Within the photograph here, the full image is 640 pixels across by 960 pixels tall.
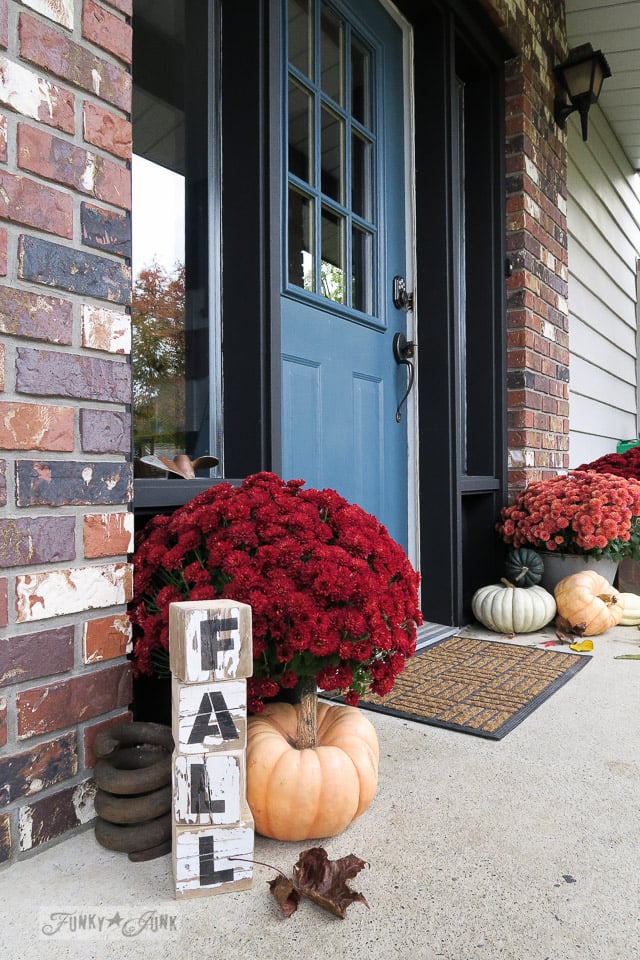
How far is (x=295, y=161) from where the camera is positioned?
2.10 m

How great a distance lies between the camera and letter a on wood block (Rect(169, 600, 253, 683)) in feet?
3.06

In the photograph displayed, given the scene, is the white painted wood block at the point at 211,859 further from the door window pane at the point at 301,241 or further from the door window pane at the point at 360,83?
the door window pane at the point at 360,83

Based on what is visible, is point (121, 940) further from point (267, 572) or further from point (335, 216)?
point (335, 216)

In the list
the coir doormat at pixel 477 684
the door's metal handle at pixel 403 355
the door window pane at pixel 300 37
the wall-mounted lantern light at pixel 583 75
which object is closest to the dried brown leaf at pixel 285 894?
the coir doormat at pixel 477 684

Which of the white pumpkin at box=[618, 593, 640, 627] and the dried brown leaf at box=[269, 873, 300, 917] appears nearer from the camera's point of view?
the dried brown leaf at box=[269, 873, 300, 917]

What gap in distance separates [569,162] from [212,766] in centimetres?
410

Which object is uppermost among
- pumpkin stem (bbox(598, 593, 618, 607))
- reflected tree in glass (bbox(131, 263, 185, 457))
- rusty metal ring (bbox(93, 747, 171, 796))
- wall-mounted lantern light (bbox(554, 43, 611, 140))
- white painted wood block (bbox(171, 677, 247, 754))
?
wall-mounted lantern light (bbox(554, 43, 611, 140))

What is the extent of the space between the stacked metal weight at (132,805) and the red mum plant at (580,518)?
197cm

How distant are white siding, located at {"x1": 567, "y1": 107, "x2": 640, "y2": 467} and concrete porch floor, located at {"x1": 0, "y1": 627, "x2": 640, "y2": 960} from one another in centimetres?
313

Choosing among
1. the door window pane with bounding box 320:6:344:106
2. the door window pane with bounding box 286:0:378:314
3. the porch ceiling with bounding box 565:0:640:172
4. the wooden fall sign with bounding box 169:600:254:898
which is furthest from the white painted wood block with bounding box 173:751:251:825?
the porch ceiling with bounding box 565:0:640:172

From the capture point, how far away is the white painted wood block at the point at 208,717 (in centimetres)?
94

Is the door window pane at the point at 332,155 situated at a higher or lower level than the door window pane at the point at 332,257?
higher

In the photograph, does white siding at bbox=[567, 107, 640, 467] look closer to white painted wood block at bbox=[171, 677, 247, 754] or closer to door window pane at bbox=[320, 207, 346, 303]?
door window pane at bbox=[320, 207, 346, 303]

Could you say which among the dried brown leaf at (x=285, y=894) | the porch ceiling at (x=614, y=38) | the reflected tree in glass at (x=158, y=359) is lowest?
the dried brown leaf at (x=285, y=894)
